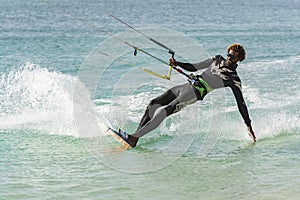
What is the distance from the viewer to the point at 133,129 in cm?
882

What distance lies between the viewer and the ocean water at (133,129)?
19.9ft

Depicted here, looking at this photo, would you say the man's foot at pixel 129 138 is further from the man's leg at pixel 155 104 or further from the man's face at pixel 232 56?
the man's face at pixel 232 56

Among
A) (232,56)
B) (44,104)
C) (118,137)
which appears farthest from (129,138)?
(44,104)

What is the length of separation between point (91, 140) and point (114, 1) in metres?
31.3

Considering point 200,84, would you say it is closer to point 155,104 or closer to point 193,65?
point 193,65

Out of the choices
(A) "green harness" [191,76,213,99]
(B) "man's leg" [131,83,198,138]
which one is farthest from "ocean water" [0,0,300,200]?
(A) "green harness" [191,76,213,99]

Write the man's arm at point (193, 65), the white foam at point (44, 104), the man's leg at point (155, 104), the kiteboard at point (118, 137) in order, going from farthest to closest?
the white foam at point (44, 104), the man's leg at point (155, 104), the man's arm at point (193, 65), the kiteboard at point (118, 137)

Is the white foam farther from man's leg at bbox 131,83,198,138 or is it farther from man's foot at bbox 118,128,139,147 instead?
man's leg at bbox 131,83,198,138

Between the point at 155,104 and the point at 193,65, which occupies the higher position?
the point at 193,65

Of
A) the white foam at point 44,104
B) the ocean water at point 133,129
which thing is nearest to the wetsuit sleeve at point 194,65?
the ocean water at point 133,129

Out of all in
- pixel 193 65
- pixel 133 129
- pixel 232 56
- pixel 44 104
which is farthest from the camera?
pixel 44 104

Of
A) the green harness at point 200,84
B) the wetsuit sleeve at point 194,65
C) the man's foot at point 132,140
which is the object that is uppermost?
the wetsuit sleeve at point 194,65

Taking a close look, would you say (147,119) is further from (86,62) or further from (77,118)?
(86,62)

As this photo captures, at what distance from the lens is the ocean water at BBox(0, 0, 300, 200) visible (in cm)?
606
